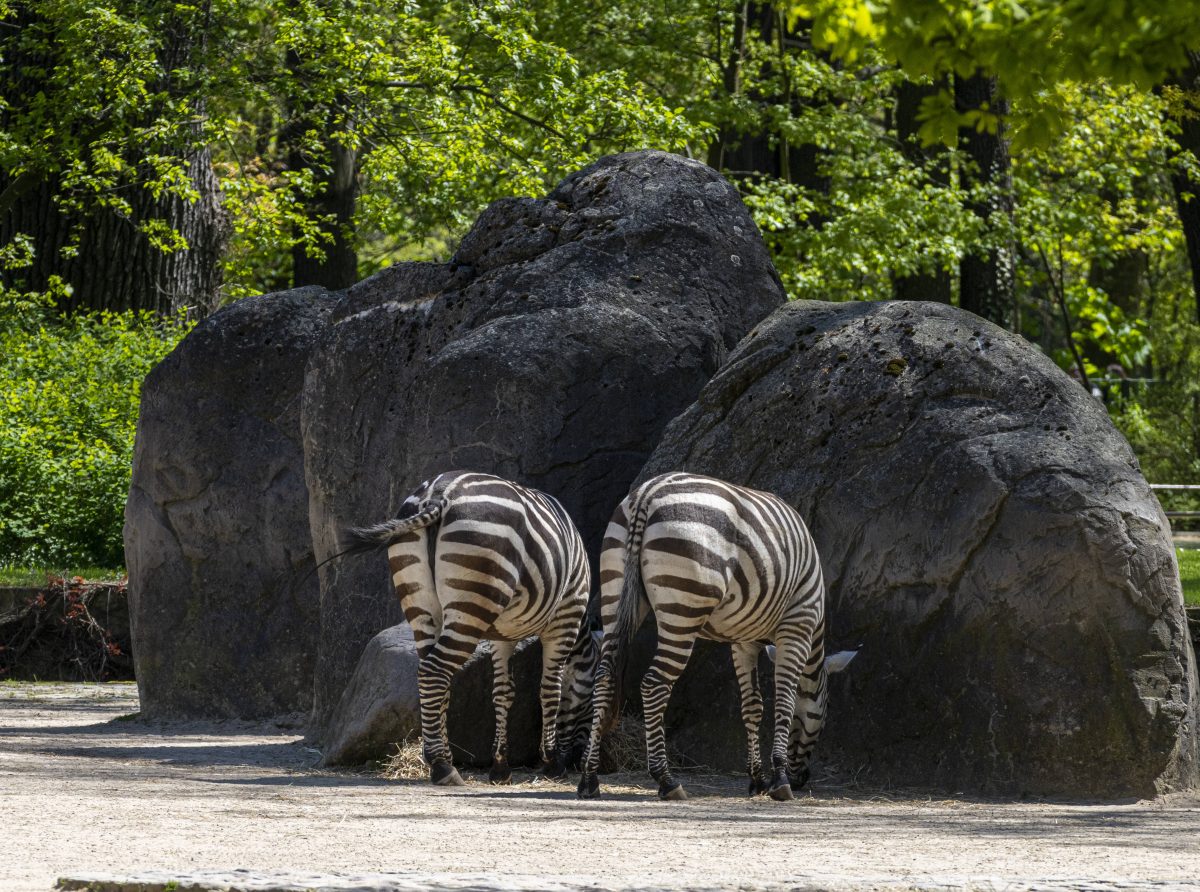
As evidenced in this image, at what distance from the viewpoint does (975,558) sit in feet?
31.8

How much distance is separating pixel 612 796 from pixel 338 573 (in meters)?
3.54

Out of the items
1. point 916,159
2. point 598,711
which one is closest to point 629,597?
point 598,711

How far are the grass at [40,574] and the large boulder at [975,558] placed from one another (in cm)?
874

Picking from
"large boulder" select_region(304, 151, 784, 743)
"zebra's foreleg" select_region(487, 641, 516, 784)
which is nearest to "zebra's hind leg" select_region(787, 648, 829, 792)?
"zebra's foreleg" select_region(487, 641, 516, 784)

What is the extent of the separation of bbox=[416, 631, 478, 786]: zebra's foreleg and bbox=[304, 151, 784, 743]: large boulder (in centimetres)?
126

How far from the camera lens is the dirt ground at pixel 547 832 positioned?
20.0 feet

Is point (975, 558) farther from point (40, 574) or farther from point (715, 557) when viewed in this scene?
point (40, 574)

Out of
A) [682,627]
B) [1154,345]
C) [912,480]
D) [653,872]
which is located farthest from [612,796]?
[1154,345]

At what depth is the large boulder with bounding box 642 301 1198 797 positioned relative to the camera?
938 cm

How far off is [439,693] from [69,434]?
11.3 metres

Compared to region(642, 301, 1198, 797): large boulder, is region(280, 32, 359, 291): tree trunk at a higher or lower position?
higher

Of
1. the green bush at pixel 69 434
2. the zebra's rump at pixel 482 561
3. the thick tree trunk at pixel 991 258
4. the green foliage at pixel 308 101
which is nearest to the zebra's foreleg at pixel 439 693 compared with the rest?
the zebra's rump at pixel 482 561

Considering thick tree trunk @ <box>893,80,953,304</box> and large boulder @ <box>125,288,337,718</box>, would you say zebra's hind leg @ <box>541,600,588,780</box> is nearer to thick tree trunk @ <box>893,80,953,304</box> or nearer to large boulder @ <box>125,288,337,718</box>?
large boulder @ <box>125,288,337,718</box>

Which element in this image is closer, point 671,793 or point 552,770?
point 671,793
